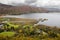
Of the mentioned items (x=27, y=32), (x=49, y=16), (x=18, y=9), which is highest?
(x=18, y=9)

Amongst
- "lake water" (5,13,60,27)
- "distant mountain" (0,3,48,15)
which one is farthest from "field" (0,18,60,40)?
"distant mountain" (0,3,48,15)

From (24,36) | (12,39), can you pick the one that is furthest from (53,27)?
(12,39)

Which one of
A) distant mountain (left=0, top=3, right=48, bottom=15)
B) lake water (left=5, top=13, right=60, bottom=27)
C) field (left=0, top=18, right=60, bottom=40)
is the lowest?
field (left=0, top=18, right=60, bottom=40)

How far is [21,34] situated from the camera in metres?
6.47

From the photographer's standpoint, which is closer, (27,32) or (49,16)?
(27,32)

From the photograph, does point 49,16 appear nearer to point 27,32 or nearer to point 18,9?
point 27,32

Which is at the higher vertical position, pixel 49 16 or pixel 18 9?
pixel 18 9

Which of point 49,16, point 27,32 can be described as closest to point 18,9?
point 49,16

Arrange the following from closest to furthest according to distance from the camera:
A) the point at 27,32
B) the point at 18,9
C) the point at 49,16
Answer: the point at 27,32, the point at 49,16, the point at 18,9

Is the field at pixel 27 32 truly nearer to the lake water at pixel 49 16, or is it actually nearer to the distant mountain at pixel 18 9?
the lake water at pixel 49 16

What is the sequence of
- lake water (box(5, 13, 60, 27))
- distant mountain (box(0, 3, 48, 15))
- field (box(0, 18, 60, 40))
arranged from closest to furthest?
1. field (box(0, 18, 60, 40))
2. lake water (box(5, 13, 60, 27))
3. distant mountain (box(0, 3, 48, 15))

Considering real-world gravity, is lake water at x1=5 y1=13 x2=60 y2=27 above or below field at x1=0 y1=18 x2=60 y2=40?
above

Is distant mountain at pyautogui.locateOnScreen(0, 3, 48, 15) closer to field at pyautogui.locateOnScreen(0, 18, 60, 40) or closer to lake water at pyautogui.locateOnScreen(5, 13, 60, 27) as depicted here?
lake water at pyautogui.locateOnScreen(5, 13, 60, 27)

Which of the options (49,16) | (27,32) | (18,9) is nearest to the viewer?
(27,32)
